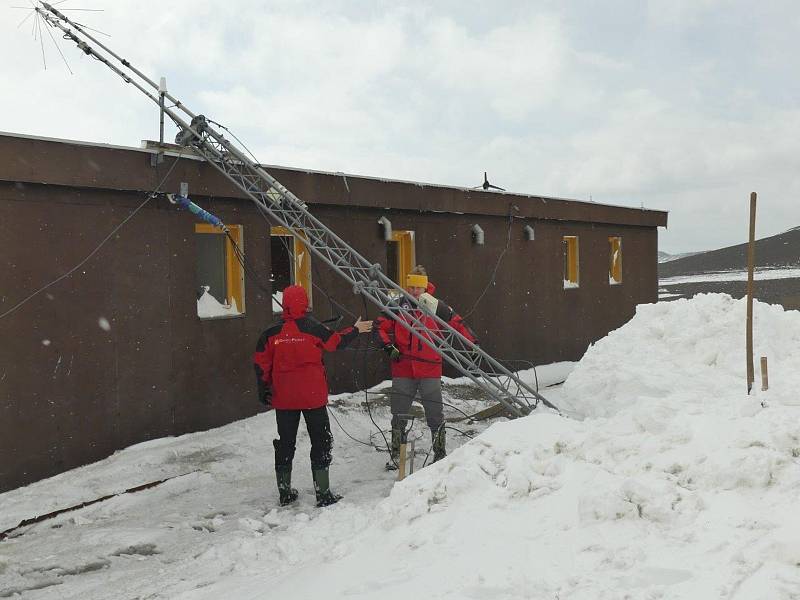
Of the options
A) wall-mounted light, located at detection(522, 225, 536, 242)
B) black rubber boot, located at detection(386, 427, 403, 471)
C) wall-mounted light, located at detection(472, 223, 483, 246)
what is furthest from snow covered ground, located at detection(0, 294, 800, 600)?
wall-mounted light, located at detection(522, 225, 536, 242)

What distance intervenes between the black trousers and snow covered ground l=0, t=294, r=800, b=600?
1.40ft

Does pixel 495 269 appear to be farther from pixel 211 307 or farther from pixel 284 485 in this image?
pixel 284 485

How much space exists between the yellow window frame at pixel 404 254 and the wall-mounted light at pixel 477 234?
6.18 ft

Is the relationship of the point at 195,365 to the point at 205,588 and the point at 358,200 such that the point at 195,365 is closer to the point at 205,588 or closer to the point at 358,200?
the point at 358,200

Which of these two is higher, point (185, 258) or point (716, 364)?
point (185, 258)

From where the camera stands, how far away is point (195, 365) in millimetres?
9344

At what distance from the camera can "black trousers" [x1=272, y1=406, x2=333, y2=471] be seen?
6598 mm

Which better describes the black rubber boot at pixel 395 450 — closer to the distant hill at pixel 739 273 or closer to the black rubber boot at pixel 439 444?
the black rubber boot at pixel 439 444

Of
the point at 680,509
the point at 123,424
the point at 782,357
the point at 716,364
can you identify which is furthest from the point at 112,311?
the point at 782,357

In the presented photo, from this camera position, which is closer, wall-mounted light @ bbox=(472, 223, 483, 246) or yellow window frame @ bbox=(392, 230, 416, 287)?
yellow window frame @ bbox=(392, 230, 416, 287)

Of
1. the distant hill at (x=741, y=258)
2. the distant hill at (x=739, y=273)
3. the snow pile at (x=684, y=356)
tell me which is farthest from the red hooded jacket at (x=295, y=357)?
the distant hill at (x=741, y=258)

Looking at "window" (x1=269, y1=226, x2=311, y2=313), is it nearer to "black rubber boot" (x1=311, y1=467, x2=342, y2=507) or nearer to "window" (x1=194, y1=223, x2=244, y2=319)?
"window" (x1=194, y1=223, x2=244, y2=319)

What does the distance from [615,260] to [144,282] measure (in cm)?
1389

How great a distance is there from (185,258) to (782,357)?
916 cm
